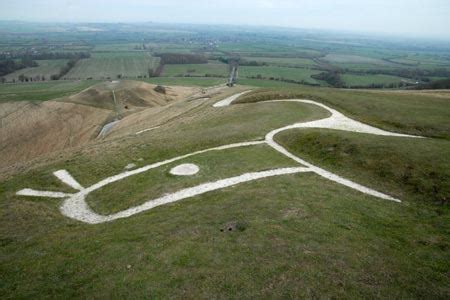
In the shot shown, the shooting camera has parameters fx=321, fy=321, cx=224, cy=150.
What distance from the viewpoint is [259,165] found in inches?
1209

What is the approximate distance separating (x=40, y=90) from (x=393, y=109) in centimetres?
14006

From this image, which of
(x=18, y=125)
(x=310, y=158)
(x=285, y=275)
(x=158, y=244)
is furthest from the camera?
(x=18, y=125)

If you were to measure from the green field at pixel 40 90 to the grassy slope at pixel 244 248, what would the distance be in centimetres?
11098

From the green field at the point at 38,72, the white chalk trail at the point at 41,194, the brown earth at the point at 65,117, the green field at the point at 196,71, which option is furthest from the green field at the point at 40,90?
the white chalk trail at the point at 41,194

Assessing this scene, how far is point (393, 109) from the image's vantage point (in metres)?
48.2

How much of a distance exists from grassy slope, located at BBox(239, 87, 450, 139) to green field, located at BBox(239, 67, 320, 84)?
96.2 m

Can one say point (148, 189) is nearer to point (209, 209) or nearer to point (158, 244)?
point (209, 209)

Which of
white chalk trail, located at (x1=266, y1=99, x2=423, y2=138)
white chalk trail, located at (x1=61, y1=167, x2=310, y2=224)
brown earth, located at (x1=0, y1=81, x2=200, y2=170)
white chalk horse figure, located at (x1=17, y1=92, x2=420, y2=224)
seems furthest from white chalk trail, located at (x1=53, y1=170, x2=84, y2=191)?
brown earth, located at (x1=0, y1=81, x2=200, y2=170)

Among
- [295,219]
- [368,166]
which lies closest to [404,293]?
[295,219]

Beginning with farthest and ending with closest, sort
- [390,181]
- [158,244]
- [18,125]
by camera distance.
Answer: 1. [18,125]
2. [390,181]
3. [158,244]

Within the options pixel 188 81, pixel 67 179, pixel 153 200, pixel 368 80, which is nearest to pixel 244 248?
pixel 153 200

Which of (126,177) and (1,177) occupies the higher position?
(126,177)

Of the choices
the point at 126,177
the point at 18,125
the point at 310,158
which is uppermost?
the point at 310,158

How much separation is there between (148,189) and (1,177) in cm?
1895
